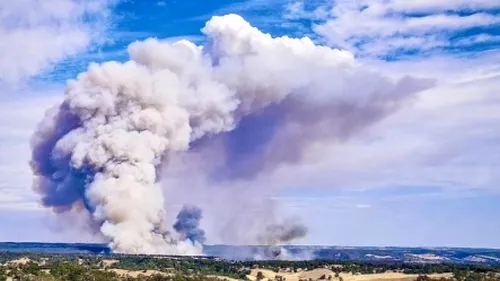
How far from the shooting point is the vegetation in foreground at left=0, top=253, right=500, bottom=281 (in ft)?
379

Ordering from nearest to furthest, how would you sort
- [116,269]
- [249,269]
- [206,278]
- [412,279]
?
[206,278] → [116,269] → [412,279] → [249,269]

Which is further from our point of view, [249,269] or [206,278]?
[249,269]

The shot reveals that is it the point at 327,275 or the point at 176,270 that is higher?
the point at 176,270

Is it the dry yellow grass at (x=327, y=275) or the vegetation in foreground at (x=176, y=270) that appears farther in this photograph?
the dry yellow grass at (x=327, y=275)

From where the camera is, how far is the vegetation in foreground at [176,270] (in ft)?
379

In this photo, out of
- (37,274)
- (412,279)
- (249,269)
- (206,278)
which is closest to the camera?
(37,274)

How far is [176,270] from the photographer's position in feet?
463

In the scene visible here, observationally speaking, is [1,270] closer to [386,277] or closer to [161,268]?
[161,268]

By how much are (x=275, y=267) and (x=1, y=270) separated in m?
70.5

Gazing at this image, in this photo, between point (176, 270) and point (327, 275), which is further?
point (327, 275)

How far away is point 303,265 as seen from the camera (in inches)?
6777

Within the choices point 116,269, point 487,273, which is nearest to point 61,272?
point 116,269

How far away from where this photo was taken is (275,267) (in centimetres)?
16575

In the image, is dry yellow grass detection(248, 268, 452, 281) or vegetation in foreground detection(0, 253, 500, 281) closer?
vegetation in foreground detection(0, 253, 500, 281)
